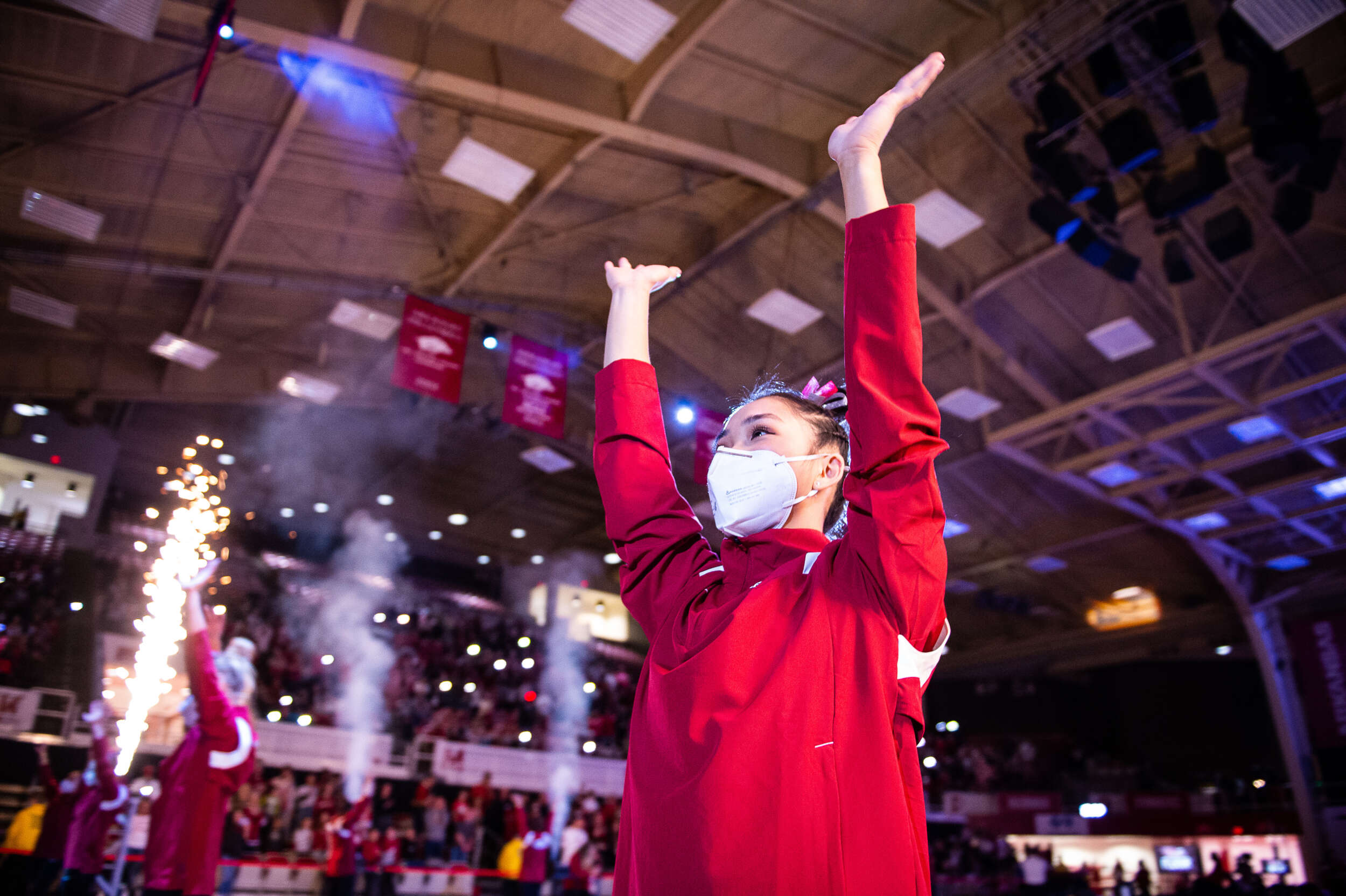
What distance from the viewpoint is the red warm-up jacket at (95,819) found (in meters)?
7.42

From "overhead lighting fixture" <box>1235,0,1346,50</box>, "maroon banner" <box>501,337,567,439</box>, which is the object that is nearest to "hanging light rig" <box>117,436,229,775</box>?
"maroon banner" <box>501,337,567,439</box>

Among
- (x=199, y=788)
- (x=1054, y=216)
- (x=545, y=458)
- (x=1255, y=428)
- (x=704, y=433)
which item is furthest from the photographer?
(x=545, y=458)

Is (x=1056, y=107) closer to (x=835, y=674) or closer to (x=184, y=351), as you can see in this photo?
(x=835, y=674)

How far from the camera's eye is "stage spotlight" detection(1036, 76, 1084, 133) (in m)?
7.54

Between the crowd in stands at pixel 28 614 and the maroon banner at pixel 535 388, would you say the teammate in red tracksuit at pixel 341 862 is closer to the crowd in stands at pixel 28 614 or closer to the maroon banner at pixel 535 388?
the maroon banner at pixel 535 388

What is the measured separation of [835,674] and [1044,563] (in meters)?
17.1

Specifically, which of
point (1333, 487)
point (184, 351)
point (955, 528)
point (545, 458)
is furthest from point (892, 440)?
point (1333, 487)

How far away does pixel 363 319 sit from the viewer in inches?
442

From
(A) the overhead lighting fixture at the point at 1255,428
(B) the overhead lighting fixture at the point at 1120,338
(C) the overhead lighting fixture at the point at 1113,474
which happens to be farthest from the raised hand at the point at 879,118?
(C) the overhead lighting fixture at the point at 1113,474

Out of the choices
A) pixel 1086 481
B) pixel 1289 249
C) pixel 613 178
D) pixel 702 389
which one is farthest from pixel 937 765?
pixel 613 178

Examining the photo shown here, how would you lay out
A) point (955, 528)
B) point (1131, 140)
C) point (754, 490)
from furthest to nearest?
point (955, 528) < point (1131, 140) < point (754, 490)

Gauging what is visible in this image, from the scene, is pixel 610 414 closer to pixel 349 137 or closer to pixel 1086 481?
pixel 349 137

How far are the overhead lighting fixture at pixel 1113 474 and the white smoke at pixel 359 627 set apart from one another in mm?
12756

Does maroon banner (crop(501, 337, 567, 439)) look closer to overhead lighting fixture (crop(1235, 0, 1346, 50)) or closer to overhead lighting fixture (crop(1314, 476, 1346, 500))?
overhead lighting fixture (crop(1235, 0, 1346, 50))
